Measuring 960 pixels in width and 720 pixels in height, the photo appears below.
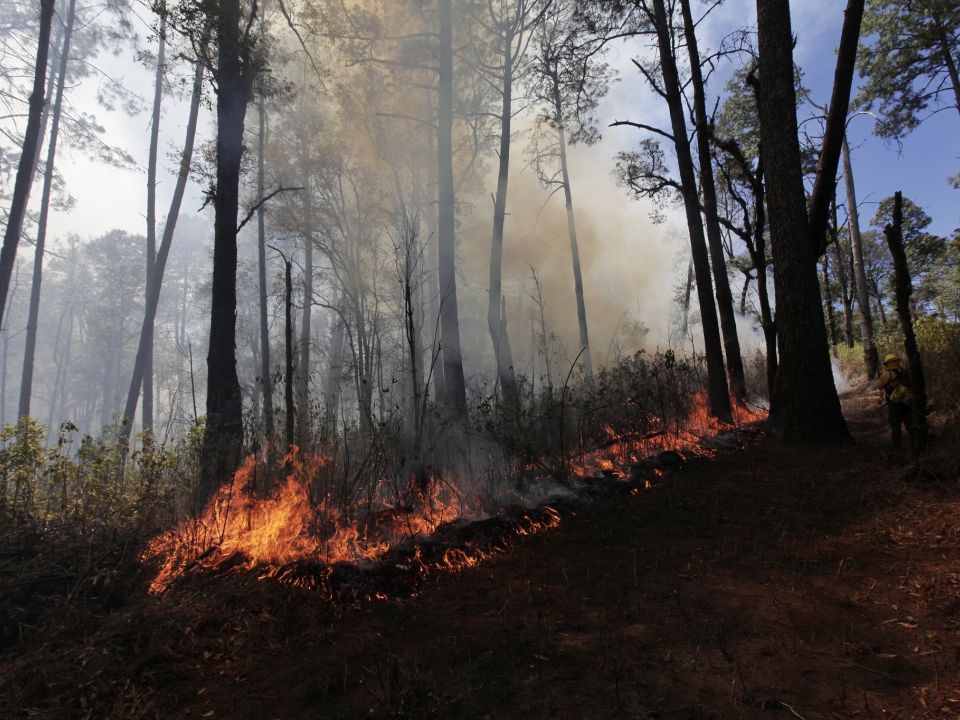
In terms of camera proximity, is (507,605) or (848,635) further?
(507,605)

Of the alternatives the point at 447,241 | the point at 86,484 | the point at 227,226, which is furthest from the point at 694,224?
the point at 86,484

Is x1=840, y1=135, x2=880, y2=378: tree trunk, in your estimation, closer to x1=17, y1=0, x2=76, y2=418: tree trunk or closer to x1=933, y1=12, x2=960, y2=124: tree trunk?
x1=933, y1=12, x2=960, y2=124: tree trunk

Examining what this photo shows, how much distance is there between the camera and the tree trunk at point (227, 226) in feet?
21.2

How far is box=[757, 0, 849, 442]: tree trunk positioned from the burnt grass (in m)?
1.69

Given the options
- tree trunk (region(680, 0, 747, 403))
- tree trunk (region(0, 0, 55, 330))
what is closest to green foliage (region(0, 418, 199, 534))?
tree trunk (region(0, 0, 55, 330))

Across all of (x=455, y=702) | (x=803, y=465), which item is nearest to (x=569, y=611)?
(x=455, y=702)

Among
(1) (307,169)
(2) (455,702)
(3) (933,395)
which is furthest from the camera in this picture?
(1) (307,169)

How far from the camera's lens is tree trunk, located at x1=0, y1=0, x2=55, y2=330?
9.08 metres

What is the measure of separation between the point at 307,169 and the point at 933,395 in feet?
61.5

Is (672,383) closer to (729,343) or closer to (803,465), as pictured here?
(729,343)

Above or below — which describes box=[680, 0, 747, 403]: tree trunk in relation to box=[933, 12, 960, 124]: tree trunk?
below

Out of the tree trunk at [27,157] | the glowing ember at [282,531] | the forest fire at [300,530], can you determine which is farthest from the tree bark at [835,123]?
the tree trunk at [27,157]

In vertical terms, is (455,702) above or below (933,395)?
below

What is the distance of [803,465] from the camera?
16.9 ft
